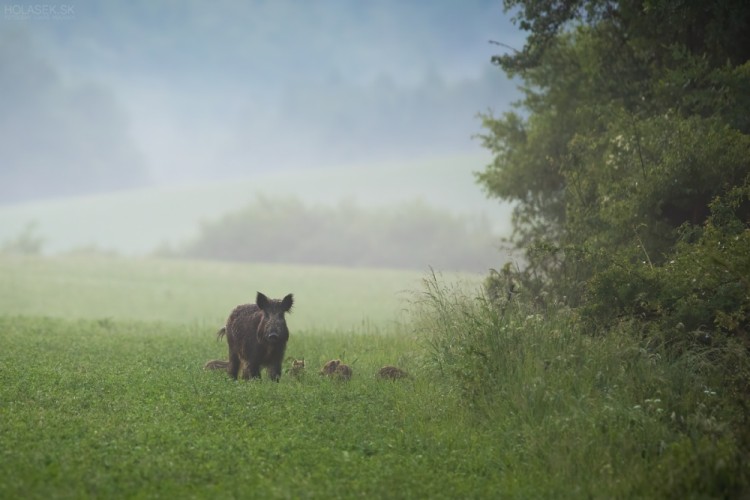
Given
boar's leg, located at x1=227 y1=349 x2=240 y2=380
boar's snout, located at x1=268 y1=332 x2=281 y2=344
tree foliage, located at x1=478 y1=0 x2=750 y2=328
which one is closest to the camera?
boar's snout, located at x1=268 y1=332 x2=281 y2=344

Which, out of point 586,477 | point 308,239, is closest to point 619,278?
point 586,477

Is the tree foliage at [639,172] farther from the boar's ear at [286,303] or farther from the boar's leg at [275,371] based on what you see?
the boar's leg at [275,371]

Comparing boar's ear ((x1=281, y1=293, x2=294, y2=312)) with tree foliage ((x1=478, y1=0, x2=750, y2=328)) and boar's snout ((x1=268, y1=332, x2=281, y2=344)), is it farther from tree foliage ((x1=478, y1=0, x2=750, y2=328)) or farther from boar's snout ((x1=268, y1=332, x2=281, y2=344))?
tree foliage ((x1=478, y1=0, x2=750, y2=328))

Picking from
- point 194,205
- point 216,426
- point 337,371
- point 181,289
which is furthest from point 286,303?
point 194,205

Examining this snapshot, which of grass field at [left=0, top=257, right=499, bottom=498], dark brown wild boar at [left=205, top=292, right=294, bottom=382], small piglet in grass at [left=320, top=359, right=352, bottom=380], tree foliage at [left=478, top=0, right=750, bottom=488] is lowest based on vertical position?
grass field at [left=0, top=257, right=499, bottom=498]

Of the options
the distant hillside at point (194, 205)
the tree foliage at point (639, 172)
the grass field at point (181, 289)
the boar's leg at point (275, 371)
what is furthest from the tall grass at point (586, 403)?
the distant hillside at point (194, 205)

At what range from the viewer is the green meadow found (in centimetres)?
898

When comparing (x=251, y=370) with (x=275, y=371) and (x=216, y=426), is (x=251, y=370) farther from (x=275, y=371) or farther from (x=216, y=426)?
(x=216, y=426)

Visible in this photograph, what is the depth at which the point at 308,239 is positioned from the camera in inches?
3949

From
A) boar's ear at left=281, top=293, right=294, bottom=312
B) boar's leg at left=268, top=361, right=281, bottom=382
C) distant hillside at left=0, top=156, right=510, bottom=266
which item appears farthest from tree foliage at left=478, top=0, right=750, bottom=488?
distant hillside at left=0, top=156, right=510, bottom=266

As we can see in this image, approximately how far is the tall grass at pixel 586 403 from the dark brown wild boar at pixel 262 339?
119 inches

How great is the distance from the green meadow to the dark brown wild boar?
477 millimetres

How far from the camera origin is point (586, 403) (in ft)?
35.9

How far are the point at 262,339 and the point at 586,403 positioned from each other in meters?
6.72
